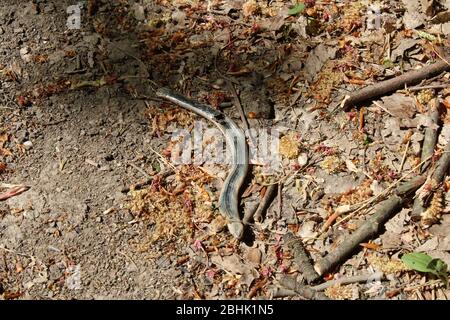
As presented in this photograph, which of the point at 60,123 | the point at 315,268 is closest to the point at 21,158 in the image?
the point at 60,123

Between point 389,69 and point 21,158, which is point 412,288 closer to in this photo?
point 389,69

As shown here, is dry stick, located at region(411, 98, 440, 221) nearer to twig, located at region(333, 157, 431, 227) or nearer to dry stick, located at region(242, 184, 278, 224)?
twig, located at region(333, 157, 431, 227)

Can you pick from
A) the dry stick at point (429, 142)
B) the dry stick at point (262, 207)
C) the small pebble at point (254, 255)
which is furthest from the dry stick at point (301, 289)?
the dry stick at point (429, 142)

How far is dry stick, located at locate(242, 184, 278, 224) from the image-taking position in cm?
328

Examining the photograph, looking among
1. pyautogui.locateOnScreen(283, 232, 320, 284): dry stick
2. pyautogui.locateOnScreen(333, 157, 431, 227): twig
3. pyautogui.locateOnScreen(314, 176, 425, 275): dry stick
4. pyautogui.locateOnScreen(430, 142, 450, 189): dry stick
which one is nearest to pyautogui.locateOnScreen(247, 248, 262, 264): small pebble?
pyautogui.locateOnScreen(283, 232, 320, 284): dry stick

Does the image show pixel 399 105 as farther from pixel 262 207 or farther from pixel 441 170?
pixel 262 207

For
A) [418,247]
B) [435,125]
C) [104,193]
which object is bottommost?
[418,247]

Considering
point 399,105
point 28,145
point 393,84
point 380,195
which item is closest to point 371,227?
point 380,195

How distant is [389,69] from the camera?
3861mm

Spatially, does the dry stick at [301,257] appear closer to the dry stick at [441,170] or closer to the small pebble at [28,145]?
the dry stick at [441,170]

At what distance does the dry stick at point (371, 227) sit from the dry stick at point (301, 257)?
3 cm

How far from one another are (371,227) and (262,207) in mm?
613

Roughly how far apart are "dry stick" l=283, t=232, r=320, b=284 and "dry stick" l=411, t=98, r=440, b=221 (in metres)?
0.64
